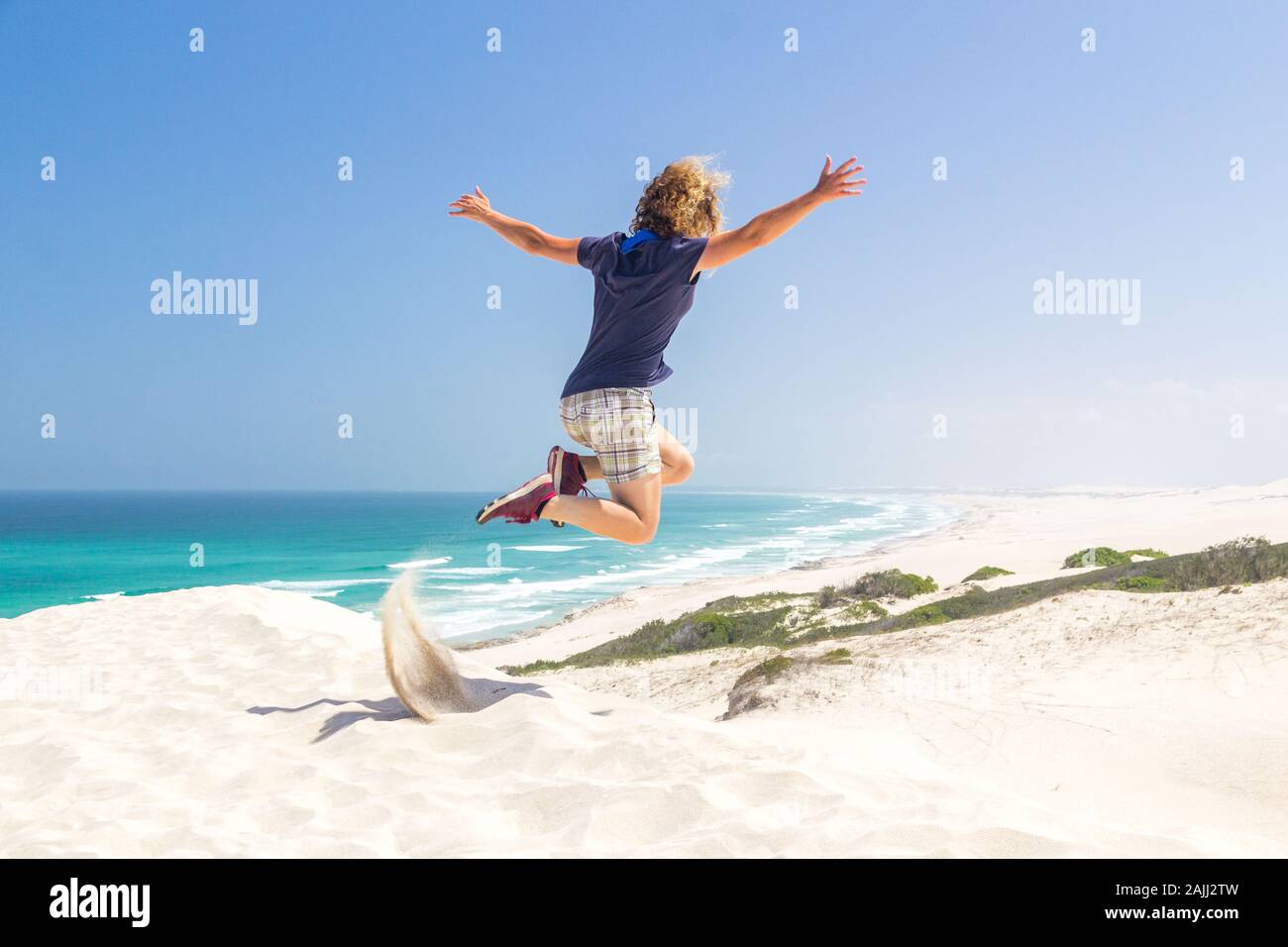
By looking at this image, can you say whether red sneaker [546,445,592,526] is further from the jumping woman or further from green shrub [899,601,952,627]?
green shrub [899,601,952,627]

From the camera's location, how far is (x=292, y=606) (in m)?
9.65

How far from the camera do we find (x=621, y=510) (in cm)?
477

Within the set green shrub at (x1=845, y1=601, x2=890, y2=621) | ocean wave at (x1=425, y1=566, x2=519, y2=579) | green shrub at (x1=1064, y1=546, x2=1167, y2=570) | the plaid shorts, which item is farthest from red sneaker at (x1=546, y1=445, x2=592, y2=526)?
ocean wave at (x1=425, y1=566, x2=519, y2=579)

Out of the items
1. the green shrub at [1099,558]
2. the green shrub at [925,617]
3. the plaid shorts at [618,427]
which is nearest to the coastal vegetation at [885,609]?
the green shrub at [925,617]

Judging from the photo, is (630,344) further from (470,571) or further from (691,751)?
(470,571)

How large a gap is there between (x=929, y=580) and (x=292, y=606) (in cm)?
1154

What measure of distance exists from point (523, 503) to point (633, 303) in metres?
1.35

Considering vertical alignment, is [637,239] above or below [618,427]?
above

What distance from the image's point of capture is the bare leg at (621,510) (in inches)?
186

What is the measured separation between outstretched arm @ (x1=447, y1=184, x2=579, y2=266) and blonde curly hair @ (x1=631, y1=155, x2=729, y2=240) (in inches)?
18.4

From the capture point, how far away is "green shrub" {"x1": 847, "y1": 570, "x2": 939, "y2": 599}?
584 inches

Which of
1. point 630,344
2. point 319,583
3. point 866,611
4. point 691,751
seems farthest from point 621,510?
point 319,583
